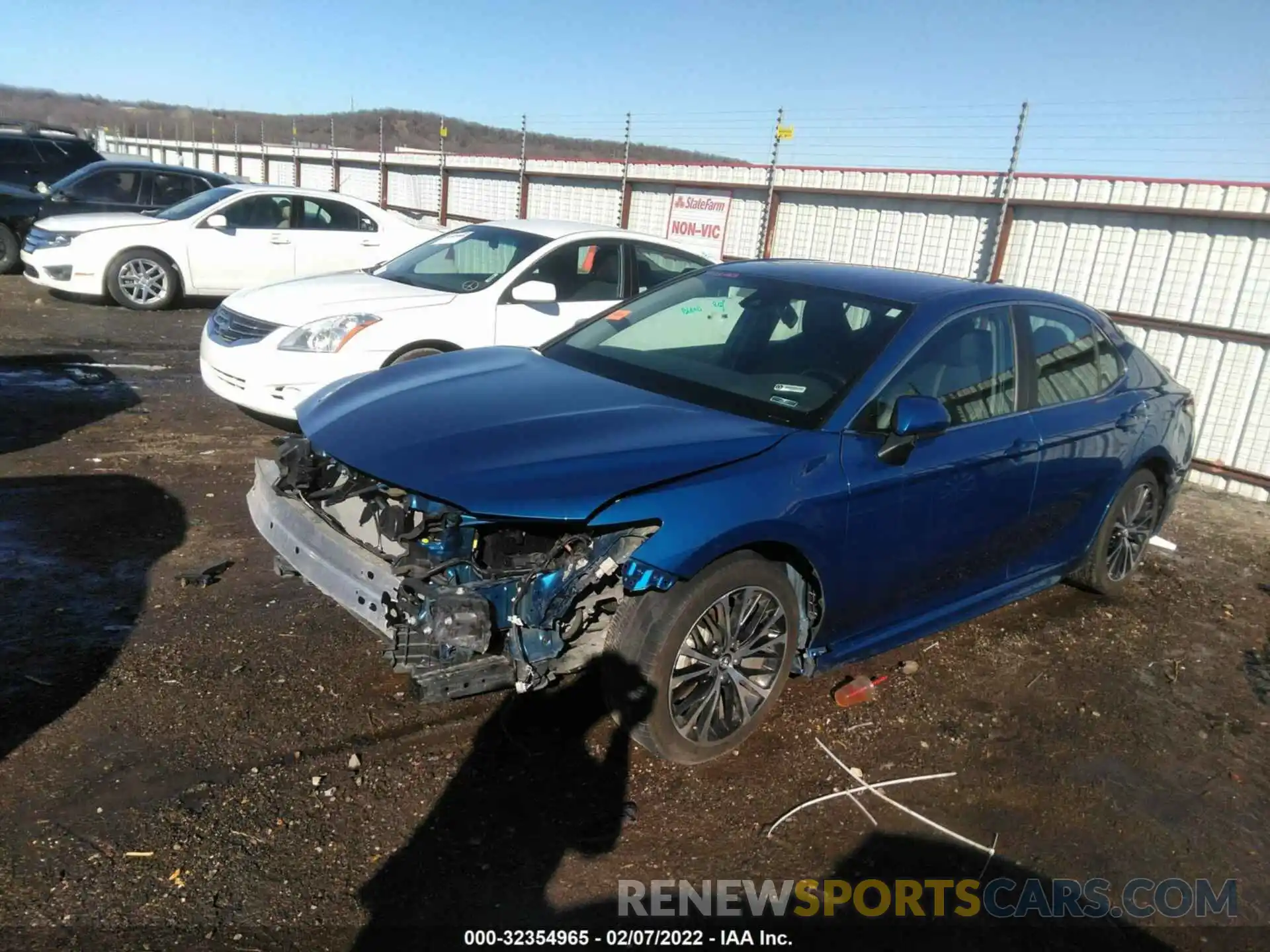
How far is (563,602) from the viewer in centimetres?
313

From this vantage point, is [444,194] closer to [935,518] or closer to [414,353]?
[414,353]

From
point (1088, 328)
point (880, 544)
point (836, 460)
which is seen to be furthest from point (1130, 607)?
point (836, 460)

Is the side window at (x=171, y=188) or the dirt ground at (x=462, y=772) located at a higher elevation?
the side window at (x=171, y=188)

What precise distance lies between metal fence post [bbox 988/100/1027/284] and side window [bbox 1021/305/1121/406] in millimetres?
4589

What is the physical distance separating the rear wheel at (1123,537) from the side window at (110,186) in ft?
44.2

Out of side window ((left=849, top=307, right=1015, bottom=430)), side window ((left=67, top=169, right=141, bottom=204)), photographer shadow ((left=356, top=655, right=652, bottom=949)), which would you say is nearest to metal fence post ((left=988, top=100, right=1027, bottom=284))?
side window ((left=849, top=307, right=1015, bottom=430))

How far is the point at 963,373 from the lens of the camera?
4.21 m

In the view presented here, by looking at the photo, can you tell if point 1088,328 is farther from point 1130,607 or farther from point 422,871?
point 422,871

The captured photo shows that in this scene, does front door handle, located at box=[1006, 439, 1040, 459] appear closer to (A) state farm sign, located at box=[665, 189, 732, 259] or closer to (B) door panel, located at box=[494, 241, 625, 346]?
(B) door panel, located at box=[494, 241, 625, 346]

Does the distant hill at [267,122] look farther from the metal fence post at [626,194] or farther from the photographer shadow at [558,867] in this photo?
the photographer shadow at [558,867]

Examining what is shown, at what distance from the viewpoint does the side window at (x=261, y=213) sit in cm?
1173

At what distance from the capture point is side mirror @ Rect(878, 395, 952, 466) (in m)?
3.64

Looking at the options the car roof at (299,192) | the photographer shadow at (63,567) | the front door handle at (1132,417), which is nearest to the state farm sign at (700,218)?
the car roof at (299,192)

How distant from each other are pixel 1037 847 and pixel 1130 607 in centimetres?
276
